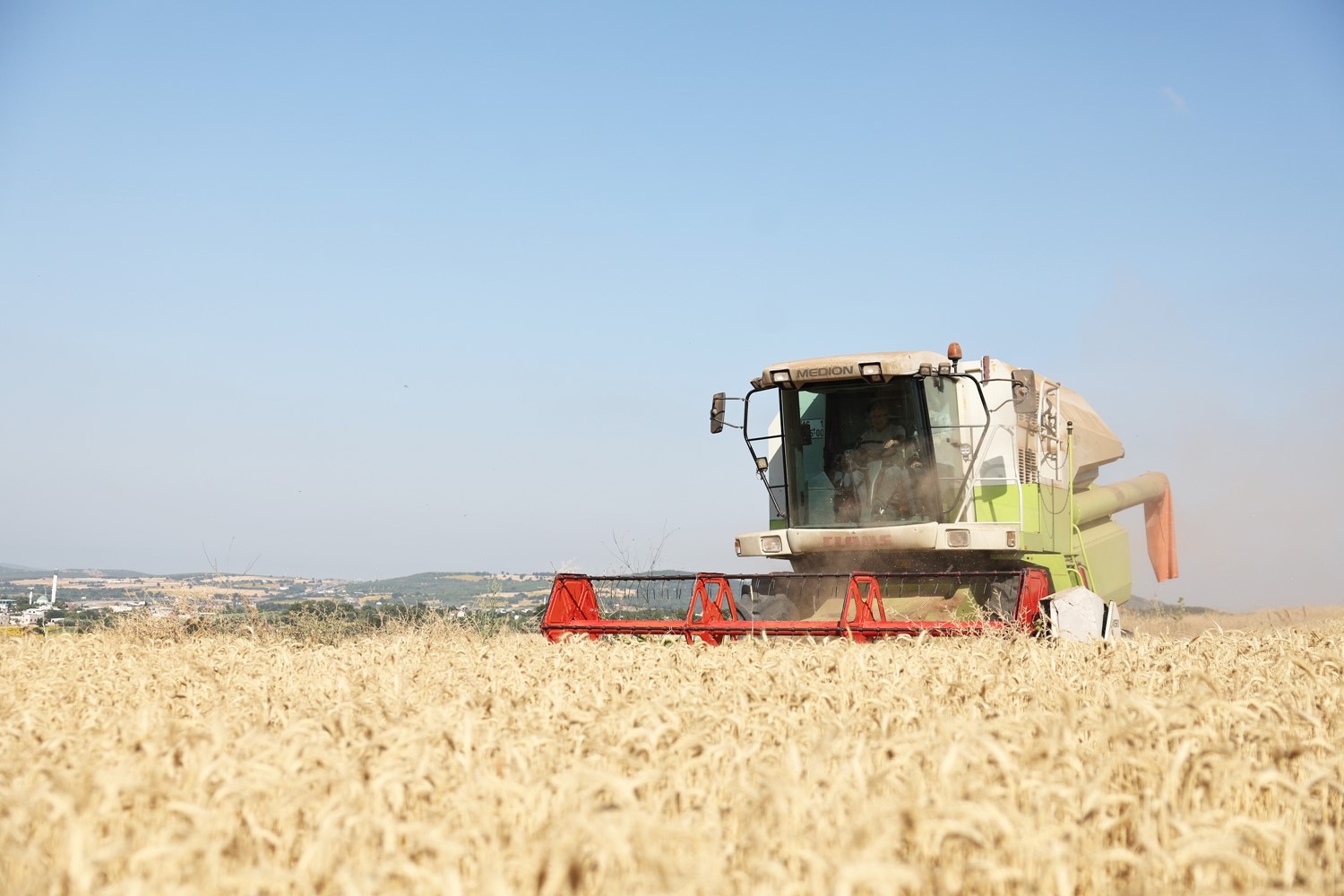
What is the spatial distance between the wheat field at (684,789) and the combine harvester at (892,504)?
4.61m

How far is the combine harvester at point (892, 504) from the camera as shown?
388 inches

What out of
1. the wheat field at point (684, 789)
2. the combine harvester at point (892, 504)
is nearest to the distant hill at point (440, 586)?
the combine harvester at point (892, 504)

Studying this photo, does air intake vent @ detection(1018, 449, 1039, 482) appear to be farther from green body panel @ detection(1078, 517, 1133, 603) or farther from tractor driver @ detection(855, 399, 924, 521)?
green body panel @ detection(1078, 517, 1133, 603)

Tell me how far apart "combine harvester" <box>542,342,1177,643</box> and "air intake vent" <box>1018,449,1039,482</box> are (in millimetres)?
16

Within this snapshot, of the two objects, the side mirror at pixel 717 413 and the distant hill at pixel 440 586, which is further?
the distant hill at pixel 440 586

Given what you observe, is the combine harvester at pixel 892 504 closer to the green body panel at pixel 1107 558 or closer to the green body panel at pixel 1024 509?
the green body panel at pixel 1024 509

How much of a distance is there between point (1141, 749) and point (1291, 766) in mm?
563

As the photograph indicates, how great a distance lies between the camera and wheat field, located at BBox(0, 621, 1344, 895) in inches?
82.4

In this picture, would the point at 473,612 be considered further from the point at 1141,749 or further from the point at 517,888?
the point at 517,888

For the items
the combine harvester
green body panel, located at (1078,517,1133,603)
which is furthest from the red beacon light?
green body panel, located at (1078,517,1133,603)

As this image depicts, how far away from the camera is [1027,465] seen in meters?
11.3

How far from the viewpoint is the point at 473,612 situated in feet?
41.0

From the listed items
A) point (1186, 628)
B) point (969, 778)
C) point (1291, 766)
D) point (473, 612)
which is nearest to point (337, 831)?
point (969, 778)

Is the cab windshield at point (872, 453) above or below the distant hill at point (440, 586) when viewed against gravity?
above
